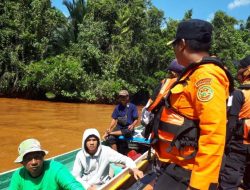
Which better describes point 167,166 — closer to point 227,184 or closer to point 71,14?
point 227,184

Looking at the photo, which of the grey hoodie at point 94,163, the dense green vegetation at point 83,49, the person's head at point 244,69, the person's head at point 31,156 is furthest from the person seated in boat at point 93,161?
the dense green vegetation at point 83,49

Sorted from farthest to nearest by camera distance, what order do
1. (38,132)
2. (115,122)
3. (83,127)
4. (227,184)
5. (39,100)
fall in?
(39,100) → (83,127) → (38,132) → (115,122) → (227,184)

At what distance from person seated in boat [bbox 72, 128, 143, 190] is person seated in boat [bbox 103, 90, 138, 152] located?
220 cm

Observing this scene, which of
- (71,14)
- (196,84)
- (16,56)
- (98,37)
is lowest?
(196,84)

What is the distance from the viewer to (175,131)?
1.78 meters

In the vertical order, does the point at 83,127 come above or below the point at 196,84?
below

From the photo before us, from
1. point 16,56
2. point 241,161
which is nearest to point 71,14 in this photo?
point 16,56

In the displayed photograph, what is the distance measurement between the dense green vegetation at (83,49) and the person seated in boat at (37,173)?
1644 centimetres

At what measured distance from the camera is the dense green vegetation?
19516 mm

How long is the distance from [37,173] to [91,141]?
4.07 ft

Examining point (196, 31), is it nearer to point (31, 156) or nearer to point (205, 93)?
point (205, 93)

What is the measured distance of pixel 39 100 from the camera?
20391 mm

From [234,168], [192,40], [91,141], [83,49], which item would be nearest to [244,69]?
[234,168]

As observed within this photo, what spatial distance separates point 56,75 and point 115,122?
1298cm
